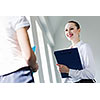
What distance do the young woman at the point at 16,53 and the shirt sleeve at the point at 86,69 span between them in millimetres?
231

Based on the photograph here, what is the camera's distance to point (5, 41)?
2.37ft

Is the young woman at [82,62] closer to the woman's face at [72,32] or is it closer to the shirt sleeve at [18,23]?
the woman's face at [72,32]

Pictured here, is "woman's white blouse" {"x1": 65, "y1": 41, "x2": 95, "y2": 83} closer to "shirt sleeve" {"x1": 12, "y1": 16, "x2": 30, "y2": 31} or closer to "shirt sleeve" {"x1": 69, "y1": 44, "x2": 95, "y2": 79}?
"shirt sleeve" {"x1": 69, "y1": 44, "x2": 95, "y2": 79}

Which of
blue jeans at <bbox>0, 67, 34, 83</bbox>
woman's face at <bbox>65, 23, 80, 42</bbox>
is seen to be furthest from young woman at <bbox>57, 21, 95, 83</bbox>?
blue jeans at <bbox>0, 67, 34, 83</bbox>

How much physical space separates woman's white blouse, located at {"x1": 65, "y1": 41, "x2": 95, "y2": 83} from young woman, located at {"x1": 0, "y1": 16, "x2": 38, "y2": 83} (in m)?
0.23

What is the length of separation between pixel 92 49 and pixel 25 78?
0.42m

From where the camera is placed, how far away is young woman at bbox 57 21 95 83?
0.89 metres

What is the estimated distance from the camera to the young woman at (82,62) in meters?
0.89

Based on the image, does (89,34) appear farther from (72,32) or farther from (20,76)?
(20,76)

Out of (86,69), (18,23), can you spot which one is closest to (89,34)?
(86,69)

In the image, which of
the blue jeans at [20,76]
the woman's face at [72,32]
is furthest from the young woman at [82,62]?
the blue jeans at [20,76]
